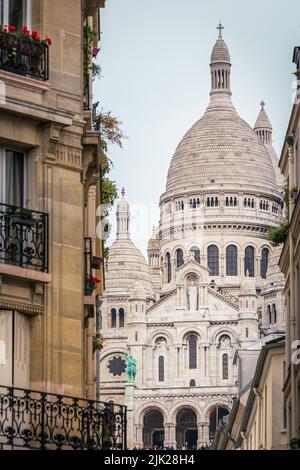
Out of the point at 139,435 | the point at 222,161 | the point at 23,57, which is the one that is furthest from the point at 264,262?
the point at 23,57

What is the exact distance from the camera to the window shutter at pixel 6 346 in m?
20.7

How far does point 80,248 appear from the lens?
21.9 metres

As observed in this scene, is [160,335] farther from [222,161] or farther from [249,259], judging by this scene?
[222,161]

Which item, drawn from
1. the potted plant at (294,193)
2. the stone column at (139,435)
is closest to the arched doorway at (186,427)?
the stone column at (139,435)

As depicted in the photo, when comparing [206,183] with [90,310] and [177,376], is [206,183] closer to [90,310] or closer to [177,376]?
[177,376]

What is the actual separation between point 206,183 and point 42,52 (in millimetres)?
169437

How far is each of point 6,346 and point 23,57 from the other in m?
3.23

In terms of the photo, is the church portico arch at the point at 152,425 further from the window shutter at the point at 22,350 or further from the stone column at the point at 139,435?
the window shutter at the point at 22,350

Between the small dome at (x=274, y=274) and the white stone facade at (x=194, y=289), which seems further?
the small dome at (x=274, y=274)

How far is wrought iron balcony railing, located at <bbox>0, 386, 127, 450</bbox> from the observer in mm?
20016

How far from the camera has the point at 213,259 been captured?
607 ft

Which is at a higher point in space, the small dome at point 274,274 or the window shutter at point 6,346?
the small dome at point 274,274

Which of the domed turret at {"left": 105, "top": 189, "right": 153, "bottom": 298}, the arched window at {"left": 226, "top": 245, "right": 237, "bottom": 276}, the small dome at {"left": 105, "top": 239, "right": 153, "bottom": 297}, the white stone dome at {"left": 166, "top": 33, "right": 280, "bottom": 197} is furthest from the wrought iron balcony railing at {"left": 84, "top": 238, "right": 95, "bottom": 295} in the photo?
the white stone dome at {"left": 166, "top": 33, "right": 280, "bottom": 197}

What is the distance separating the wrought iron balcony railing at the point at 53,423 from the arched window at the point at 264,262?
164 m
